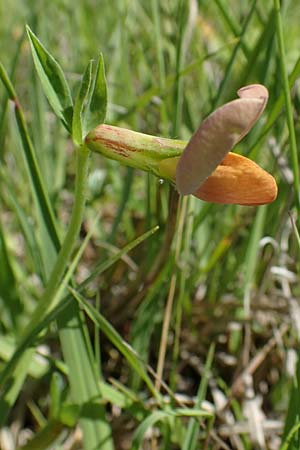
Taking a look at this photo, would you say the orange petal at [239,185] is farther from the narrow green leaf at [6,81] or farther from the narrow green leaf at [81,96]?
the narrow green leaf at [6,81]

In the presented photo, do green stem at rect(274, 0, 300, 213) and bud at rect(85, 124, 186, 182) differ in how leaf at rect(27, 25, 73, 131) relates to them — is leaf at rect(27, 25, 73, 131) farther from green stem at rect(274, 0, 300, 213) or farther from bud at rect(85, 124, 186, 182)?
green stem at rect(274, 0, 300, 213)

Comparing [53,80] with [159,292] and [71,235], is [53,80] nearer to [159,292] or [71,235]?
[71,235]

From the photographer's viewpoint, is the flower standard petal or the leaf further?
the leaf

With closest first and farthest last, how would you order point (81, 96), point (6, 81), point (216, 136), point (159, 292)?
point (216, 136) < point (81, 96) < point (6, 81) < point (159, 292)

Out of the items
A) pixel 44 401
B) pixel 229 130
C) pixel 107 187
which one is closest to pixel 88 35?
pixel 107 187

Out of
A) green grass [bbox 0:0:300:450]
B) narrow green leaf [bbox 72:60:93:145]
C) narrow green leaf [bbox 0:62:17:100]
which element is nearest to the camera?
narrow green leaf [bbox 72:60:93:145]

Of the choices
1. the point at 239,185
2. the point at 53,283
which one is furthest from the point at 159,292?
the point at 239,185

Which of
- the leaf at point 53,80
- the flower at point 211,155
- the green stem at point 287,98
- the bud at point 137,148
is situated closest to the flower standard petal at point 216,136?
the flower at point 211,155

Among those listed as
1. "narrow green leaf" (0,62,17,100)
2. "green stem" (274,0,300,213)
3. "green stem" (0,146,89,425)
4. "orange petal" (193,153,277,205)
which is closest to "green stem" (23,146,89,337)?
"green stem" (0,146,89,425)
